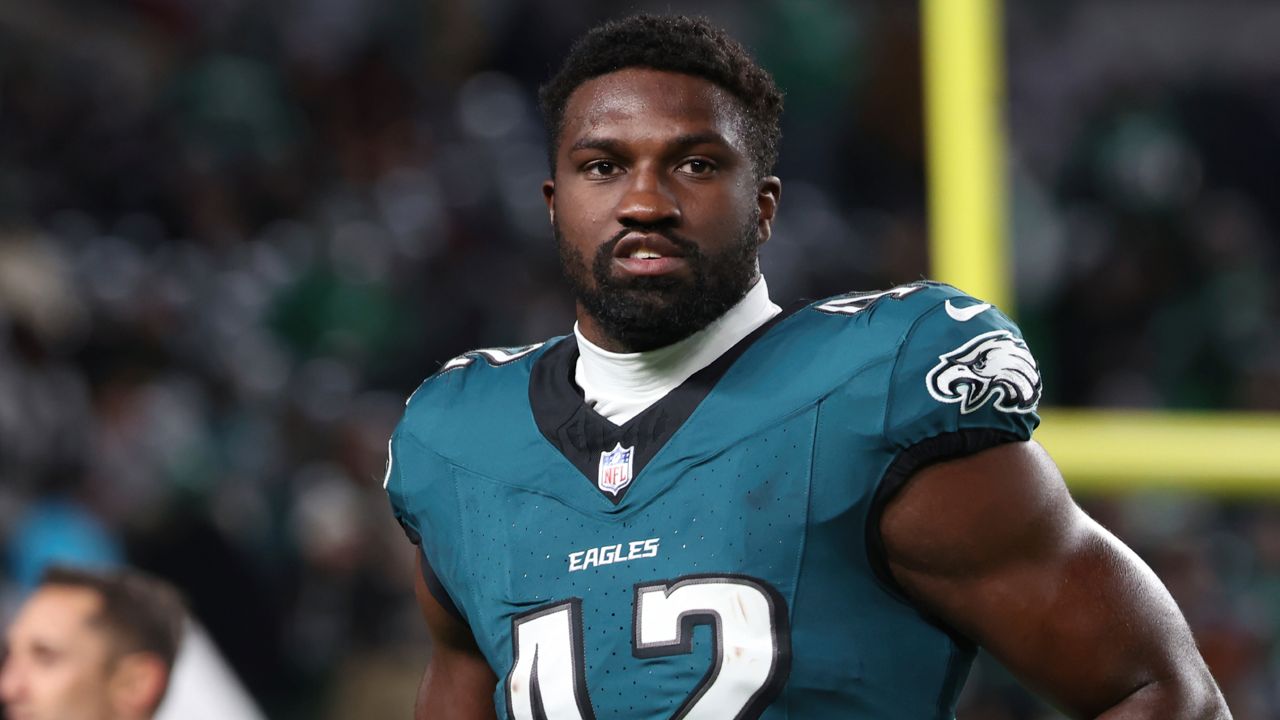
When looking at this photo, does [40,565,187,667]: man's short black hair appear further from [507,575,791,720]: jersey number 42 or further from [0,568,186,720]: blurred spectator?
[507,575,791,720]: jersey number 42

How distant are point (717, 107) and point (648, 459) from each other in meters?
0.34

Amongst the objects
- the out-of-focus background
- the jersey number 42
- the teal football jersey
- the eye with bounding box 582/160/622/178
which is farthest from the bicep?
the out-of-focus background

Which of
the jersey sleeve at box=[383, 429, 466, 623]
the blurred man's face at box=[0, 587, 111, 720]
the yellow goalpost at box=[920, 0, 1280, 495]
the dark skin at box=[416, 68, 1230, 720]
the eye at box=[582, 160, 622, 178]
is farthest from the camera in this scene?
the yellow goalpost at box=[920, 0, 1280, 495]

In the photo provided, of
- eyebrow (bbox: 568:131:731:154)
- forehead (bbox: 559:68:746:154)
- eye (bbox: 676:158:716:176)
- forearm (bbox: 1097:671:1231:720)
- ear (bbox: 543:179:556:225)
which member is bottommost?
forearm (bbox: 1097:671:1231:720)

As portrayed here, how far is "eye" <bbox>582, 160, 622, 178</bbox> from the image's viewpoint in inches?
67.5

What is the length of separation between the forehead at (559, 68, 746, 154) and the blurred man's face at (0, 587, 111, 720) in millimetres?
1173

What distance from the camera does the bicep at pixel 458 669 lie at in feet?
6.18

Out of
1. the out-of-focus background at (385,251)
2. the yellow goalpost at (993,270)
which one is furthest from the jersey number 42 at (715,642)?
the out-of-focus background at (385,251)

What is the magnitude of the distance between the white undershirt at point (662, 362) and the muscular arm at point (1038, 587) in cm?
28

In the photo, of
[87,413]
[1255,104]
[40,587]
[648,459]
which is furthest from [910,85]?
[648,459]

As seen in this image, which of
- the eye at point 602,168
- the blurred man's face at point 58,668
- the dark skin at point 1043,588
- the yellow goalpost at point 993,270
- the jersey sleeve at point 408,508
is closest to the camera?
the dark skin at point 1043,588

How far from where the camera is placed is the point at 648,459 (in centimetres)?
167

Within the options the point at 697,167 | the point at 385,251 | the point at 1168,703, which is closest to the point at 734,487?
the point at 697,167

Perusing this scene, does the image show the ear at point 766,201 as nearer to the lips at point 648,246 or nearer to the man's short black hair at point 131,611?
the lips at point 648,246
